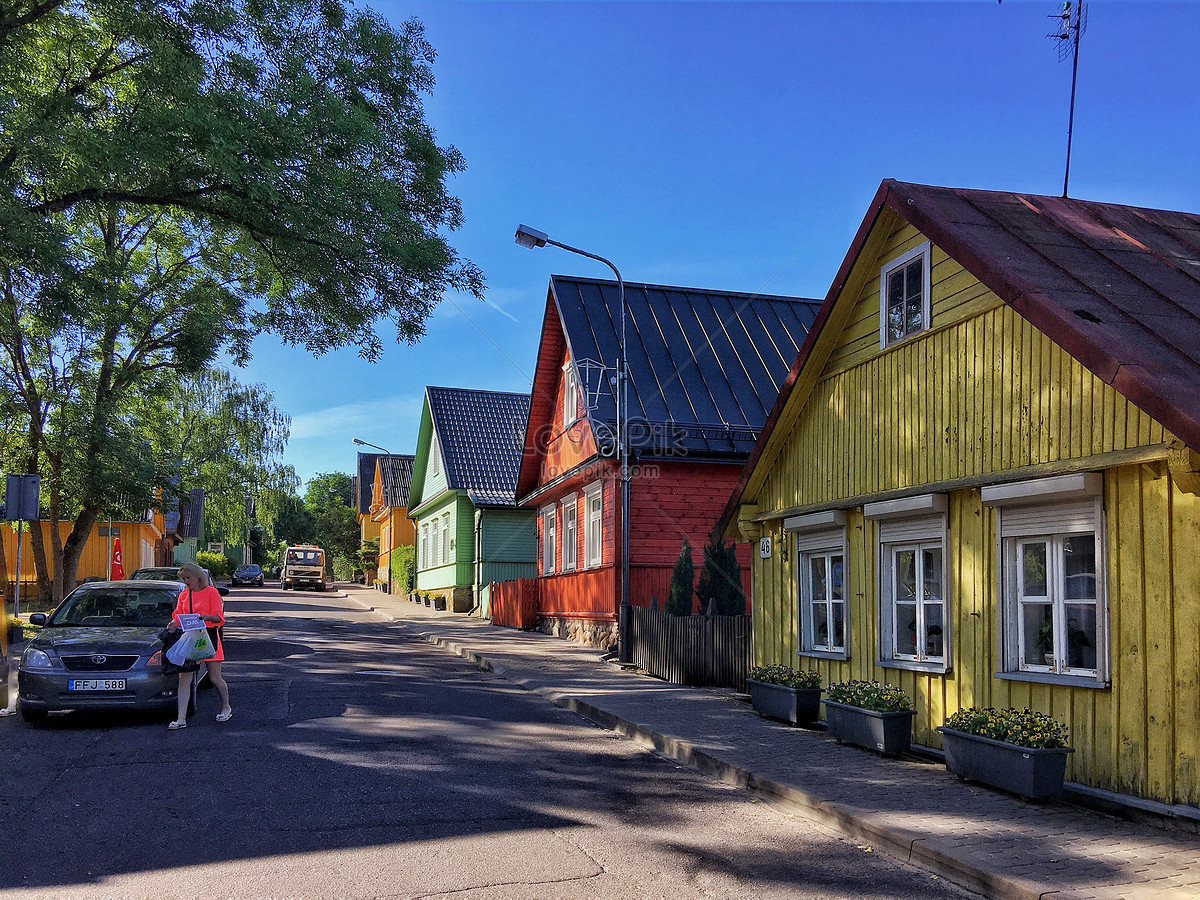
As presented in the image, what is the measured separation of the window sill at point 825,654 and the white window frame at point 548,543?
14.4 metres

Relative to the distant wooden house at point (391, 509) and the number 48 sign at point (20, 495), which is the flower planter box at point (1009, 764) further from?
the distant wooden house at point (391, 509)

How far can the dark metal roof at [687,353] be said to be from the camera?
20.3 metres

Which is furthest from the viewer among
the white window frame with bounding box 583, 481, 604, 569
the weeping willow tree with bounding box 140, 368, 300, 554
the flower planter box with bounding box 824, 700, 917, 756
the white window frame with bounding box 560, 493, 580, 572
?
the weeping willow tree with bounding box 140, 368, 300, 554

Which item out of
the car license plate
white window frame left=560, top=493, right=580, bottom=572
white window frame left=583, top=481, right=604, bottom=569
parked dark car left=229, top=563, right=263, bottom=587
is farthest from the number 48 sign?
parked dark car left=229, top=563, right=263, bottom=587

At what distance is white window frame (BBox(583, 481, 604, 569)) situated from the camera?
21.4 m

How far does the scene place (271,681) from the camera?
13.6 meters

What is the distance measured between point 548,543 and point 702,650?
1252cm

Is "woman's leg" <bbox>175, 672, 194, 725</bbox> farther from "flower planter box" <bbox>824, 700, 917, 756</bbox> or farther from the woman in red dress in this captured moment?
"flower planter box" <bbox>824, 700, 917, 756</bbox>

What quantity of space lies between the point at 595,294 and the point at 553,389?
2990mm

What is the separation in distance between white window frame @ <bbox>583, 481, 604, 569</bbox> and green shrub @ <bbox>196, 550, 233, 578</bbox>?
4053cm

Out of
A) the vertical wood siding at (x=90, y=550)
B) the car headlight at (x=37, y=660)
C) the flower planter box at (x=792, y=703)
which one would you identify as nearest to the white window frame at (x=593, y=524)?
the flower planter box at (x=792, y=703)

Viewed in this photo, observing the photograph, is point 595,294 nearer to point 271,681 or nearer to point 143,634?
point 271,681

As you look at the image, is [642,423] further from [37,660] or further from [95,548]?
[95,548]

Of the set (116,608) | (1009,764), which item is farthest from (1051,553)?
(116,608)
